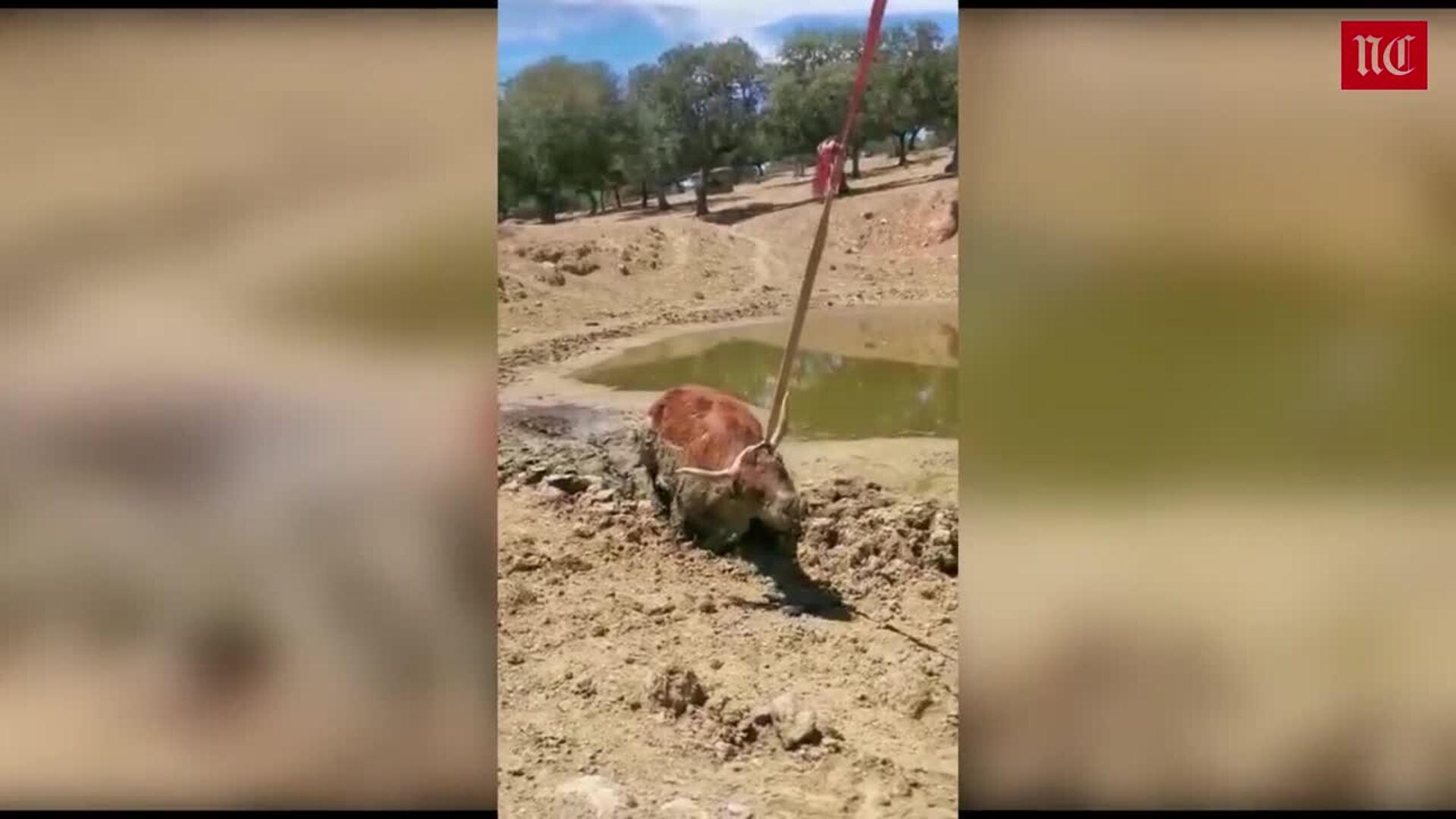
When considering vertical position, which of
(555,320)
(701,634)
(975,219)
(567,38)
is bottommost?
(701,634)

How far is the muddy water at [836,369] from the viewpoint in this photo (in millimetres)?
2143

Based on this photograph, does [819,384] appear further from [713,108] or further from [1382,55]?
[1382,55]

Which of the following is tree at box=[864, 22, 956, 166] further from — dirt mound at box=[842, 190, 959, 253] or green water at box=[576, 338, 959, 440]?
green water at box=[576, 338, 959, 440]

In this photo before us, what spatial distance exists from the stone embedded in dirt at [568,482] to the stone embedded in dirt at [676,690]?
400 mm

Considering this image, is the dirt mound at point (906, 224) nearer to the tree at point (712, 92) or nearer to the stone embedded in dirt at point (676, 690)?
the tree at point (712, 92)

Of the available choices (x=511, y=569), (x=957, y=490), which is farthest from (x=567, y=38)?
(x=957, y=490)

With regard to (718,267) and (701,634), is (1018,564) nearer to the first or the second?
(701,634)

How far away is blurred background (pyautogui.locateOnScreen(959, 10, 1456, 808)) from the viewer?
2268 mm

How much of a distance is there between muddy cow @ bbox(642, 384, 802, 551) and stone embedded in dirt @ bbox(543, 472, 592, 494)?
5.3 inches

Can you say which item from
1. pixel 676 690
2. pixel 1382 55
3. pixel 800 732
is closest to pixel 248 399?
pixel 676 690

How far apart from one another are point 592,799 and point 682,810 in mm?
179

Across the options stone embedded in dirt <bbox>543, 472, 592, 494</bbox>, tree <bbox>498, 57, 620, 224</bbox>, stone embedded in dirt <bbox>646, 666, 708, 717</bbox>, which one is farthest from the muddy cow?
tree <bbox>498, 57, 620, 224</bbox>

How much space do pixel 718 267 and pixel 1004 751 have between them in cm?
121

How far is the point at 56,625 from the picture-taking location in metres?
2.28
